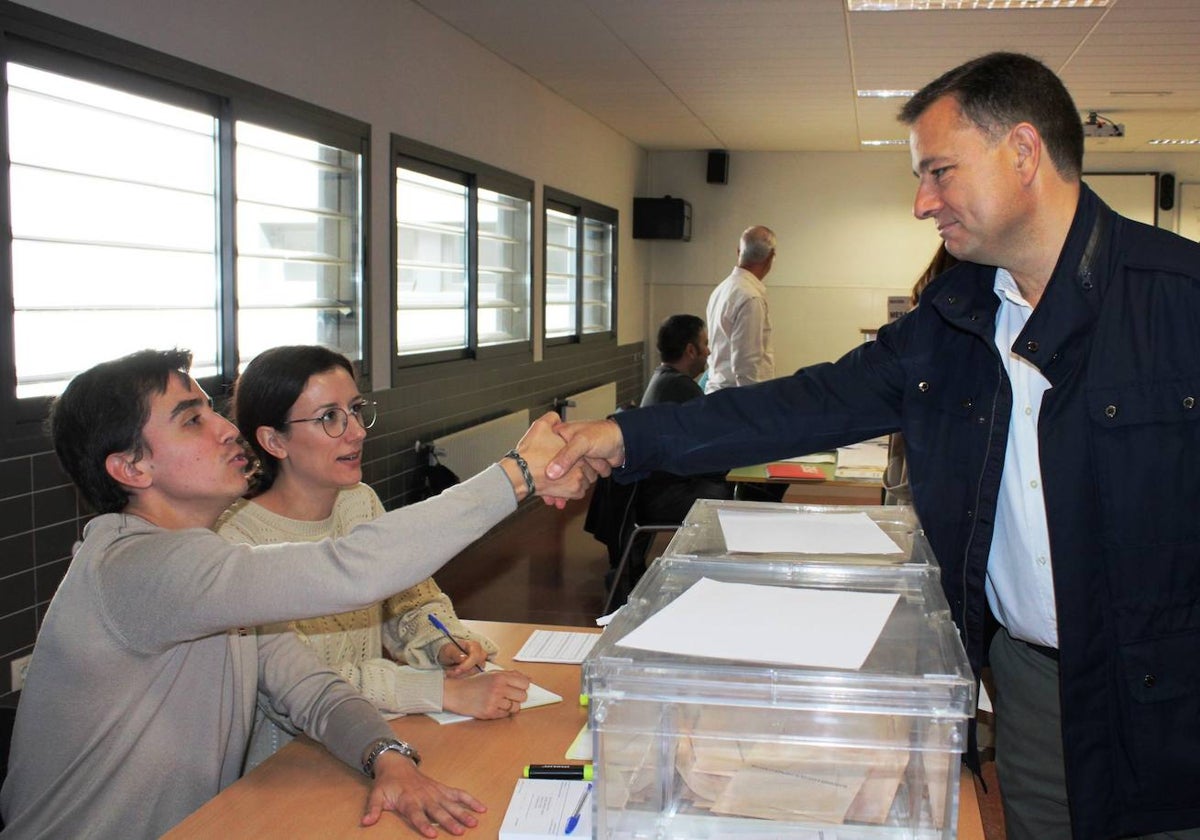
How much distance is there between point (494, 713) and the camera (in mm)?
1897

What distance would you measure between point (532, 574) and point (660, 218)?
5565mm

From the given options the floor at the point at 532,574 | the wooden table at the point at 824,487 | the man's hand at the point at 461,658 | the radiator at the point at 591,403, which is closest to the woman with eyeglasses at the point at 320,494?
the man's hand at the point at 461,658

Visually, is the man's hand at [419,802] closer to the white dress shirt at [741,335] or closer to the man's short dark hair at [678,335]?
the man's short dark hair at [678,335]

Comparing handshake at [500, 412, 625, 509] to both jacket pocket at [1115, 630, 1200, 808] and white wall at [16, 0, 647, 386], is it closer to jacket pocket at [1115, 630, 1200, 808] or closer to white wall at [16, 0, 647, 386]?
jacket pocket at [1115, 630, 1200, 808]

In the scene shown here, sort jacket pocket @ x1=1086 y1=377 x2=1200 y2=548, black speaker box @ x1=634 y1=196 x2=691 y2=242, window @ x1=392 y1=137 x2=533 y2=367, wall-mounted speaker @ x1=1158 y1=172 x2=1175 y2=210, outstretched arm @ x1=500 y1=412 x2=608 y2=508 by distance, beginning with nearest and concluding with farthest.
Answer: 1. jacket pocket @ x1=1086 y1=377 x2=1200 y2=548
2. outstretched arm @ x1=500 y1=412 x2=608 y2=508
3. window @ x1=392 y1=137 x2=533 y2=367
4. wall-mounted speaker @ x1=1158 y1=172 x2=1175 y2=210
5. black speaker box @ x1=634 y1=196 x2=691 y2=242

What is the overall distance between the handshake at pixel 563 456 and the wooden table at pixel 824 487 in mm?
1847

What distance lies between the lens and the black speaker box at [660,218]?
421 inches

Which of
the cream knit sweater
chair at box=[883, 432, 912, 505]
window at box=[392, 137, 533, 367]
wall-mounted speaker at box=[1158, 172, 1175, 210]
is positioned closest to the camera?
the cream knit sweater

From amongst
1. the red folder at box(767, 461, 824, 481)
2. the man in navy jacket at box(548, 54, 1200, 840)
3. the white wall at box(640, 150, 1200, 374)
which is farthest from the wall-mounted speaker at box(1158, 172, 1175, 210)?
the man in navy jacket at box(548, 54, 1200, 840)

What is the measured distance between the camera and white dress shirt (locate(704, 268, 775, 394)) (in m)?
6.67

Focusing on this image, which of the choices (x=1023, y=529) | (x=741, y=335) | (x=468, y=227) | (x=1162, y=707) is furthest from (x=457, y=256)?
(x=1162, y=707)

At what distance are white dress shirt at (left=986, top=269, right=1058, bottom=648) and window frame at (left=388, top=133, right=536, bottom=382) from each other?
4152 mm

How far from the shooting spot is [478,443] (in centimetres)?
651

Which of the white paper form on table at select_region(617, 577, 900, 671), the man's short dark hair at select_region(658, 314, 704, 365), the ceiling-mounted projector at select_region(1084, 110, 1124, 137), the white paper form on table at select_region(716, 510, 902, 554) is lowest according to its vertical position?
the white paper form on table at select_region(617, 577, 900, 671)
